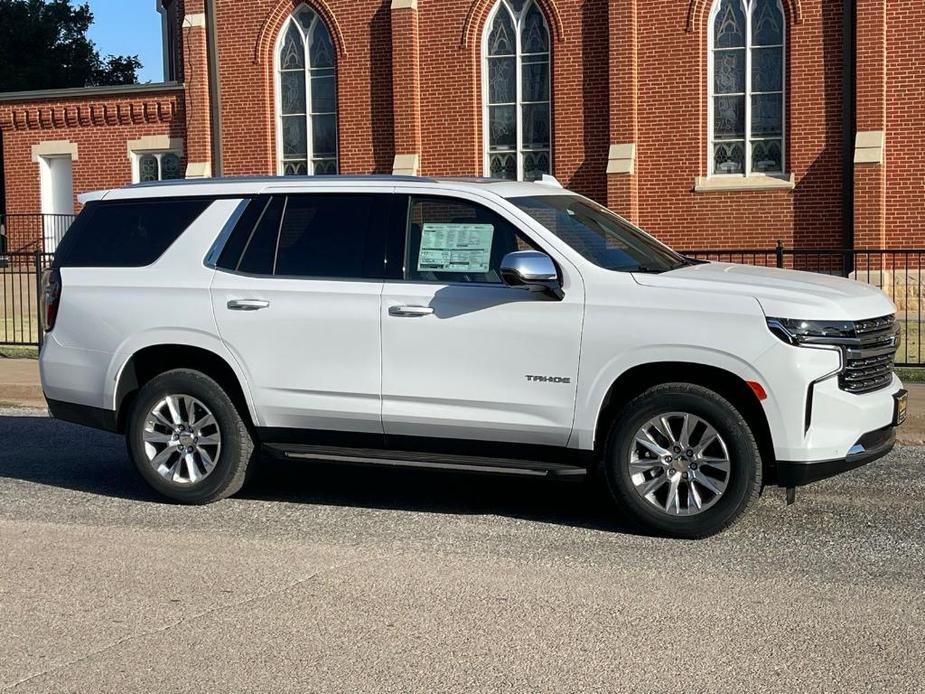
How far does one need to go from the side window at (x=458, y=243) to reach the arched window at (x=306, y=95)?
60.6 feet

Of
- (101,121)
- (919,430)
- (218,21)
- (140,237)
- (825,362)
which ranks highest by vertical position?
(218,21)

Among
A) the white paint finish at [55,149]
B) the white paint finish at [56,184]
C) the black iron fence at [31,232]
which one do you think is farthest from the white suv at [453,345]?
the white paint finish at [56,184]

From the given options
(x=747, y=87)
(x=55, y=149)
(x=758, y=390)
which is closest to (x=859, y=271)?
(x=747, y=87)

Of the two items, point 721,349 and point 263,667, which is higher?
point 721,349

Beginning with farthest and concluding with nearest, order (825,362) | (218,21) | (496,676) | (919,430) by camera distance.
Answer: (218,21), (919,430), (825,362), (496,676)

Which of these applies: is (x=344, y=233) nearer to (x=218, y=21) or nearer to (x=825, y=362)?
(x=825, y=362)

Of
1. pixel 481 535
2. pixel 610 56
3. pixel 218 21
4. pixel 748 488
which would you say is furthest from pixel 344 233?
pixel 218 21

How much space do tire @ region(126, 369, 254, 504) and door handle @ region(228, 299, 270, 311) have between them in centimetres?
49

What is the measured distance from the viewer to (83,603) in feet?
19.5

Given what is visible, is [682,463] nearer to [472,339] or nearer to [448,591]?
[472,339]

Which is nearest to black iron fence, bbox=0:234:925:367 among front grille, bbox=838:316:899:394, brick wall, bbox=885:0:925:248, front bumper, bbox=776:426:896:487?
brick wall, bbox=885:0:925:248

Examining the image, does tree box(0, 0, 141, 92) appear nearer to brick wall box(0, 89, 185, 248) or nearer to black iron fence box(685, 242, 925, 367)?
brick wall box(0, 89, 185, 248)

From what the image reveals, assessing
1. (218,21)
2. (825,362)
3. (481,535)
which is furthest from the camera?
(218,21)

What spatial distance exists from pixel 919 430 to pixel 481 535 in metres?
4.75
